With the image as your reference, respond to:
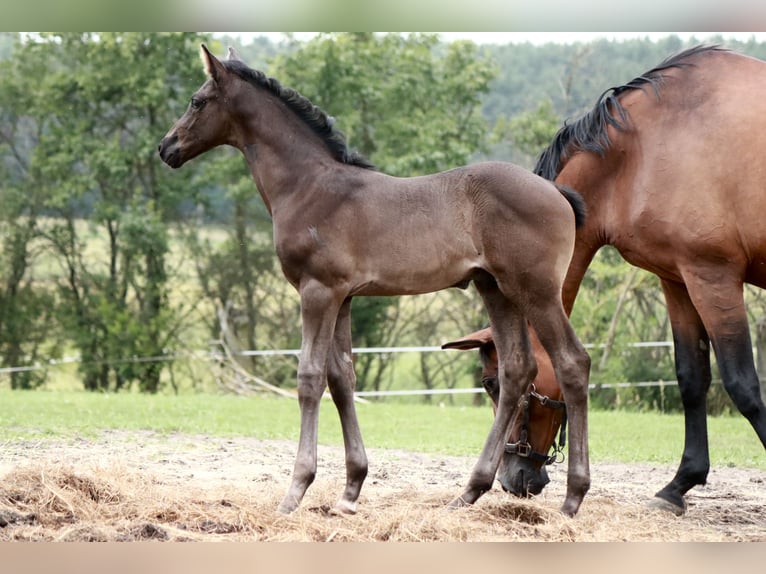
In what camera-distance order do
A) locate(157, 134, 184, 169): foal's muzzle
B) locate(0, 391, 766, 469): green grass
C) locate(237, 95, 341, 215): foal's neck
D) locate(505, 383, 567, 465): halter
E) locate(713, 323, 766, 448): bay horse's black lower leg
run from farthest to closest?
1. locate(0, 391, 766, 469): green grass
2. locate(505, 383, 567, 465): halter
3. locate(713, 323, 766, 448): bay horse's black lower leg
4. locate(157, 134, 184, 169): foal's muzzle
5. locate(237, 95, 341, 215): foal's neck

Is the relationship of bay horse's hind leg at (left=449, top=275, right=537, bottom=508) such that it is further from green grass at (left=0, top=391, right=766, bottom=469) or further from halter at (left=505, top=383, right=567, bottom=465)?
green grass at (left=0, top=391, right=766, bottom=469)

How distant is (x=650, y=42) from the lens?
19.9 metres

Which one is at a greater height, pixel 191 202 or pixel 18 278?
pixel 191 202

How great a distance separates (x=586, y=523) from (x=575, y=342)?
3.24ft

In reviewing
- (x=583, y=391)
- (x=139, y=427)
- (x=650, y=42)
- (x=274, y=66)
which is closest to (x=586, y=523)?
(x=583, y=391)

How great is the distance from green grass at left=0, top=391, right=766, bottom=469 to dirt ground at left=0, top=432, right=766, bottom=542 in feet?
5.19

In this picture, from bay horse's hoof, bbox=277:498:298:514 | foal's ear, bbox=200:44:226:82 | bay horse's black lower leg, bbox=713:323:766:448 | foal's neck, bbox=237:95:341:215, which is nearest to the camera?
bay horse's hoof, bbox=277:498:298:514

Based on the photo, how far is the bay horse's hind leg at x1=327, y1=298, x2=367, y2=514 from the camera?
17.5 feet

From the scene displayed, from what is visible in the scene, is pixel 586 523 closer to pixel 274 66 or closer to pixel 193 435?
pixel 193 435

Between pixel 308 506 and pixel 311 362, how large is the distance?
2.78ft

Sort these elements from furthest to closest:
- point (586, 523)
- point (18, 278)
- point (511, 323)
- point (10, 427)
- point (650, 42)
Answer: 1. point (650, 42)
2. point (18, 278)
3. point (10, 427)
4. point (511, 323)
5. point (586, 523)

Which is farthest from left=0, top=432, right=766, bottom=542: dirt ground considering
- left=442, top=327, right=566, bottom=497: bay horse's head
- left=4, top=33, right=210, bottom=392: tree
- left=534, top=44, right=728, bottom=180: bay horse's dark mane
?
left=4, top=33, right=210, bottom=392: tree

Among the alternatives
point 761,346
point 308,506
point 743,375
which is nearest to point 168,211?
point 761,346

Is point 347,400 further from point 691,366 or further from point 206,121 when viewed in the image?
point 691,366
